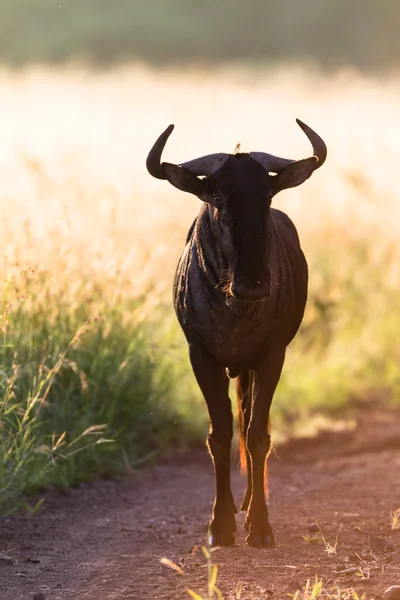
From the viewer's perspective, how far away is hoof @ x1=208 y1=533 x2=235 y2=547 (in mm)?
6230

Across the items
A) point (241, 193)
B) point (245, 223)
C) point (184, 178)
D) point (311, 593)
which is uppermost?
point (184, 178)

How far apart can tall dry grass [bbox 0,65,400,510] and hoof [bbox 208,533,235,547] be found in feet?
3.44

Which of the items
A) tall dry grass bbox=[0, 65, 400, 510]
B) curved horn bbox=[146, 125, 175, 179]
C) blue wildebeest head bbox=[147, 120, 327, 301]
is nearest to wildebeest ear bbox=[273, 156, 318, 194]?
blue wildebeest head bbox=[147, 120, 327, 301]

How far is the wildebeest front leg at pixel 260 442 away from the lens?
243 inches

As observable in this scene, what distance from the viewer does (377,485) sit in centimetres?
786

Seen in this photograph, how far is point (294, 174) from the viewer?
606cm

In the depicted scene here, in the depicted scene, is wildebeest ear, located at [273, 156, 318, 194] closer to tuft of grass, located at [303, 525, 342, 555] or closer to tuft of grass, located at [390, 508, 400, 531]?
tuft of grass, located at [303, 525, 342, 555]

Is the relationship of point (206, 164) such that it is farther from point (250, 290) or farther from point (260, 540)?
point (260, 540)

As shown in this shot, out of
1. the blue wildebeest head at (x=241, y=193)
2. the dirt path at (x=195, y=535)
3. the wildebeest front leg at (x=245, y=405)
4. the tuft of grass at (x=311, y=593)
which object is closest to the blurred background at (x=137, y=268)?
the dirt path at (x=195, y=535)

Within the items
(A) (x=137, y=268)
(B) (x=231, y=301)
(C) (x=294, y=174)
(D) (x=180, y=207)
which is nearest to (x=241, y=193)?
(C) (x=294, y=174)

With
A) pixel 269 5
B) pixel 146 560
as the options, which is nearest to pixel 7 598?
pixel 146 560

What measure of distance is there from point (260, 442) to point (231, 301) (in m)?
0.74

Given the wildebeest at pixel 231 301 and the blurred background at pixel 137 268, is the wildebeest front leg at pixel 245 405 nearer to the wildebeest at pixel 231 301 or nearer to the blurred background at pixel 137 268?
the wildebeest at pixel 231 301

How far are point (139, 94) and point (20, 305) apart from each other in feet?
58.8
